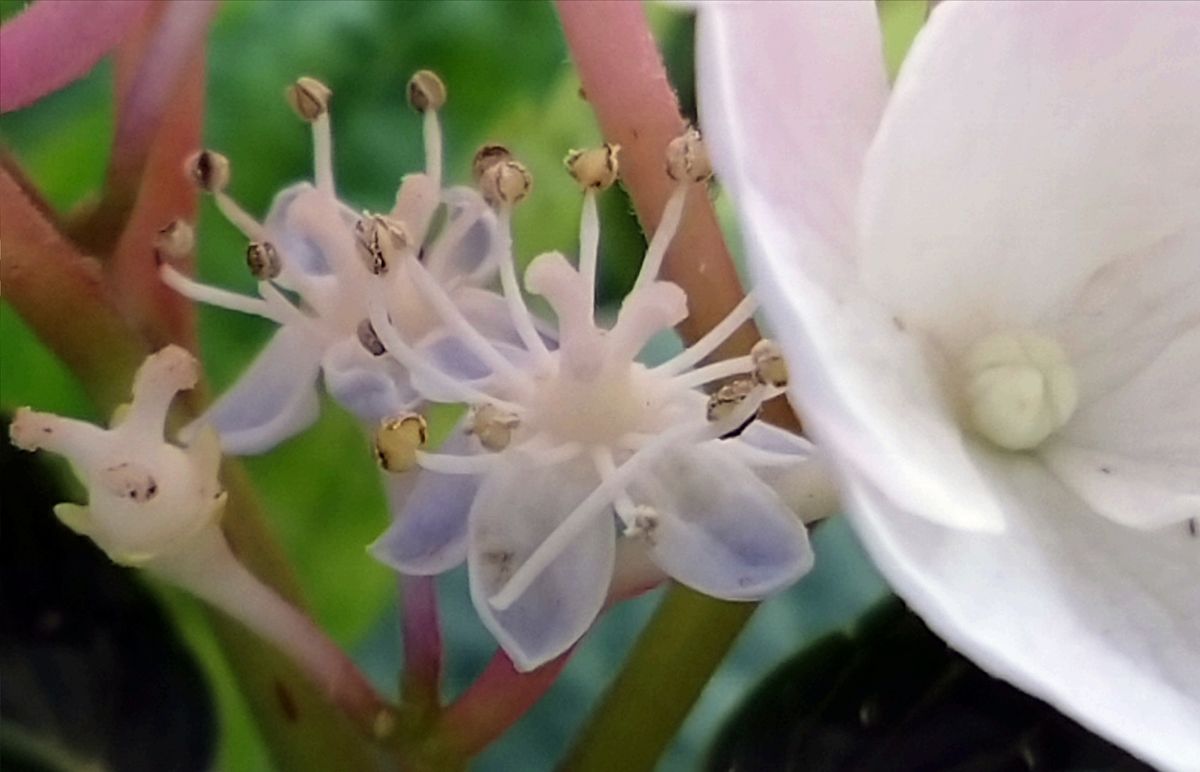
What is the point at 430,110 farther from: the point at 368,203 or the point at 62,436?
the point at 368,203

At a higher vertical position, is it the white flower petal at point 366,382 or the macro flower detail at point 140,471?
the macro flower detail at point 140,471

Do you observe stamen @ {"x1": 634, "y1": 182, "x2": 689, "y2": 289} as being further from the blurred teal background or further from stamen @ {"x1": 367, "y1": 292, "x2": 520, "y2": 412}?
the blurred teal background

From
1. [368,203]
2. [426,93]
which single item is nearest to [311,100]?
[426,93]

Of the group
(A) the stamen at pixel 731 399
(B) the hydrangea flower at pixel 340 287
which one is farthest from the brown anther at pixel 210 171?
(A) the stamen at pixel 731 399

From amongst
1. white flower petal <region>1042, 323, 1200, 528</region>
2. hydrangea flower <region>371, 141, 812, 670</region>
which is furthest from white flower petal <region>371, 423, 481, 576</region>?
white flower petal <region>1042, 323, 1200, 528</region>

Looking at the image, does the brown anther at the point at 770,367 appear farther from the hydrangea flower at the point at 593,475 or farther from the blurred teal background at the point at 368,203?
the blurred teal background at the point at 368,203
